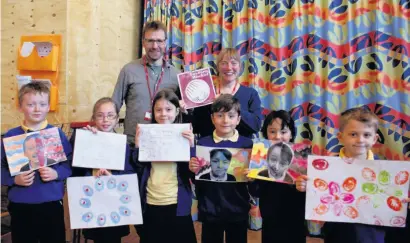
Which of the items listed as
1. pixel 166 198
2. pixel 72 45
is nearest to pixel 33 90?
pixel 166 198

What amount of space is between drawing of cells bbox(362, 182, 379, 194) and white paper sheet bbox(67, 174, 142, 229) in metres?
1.21

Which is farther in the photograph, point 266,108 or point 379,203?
point 266,108

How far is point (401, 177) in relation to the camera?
168 centimetres

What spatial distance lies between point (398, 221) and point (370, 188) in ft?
0.62

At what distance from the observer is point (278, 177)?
6.03ft

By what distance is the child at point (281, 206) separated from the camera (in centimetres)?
197

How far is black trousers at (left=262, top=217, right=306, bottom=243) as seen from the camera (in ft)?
6.51

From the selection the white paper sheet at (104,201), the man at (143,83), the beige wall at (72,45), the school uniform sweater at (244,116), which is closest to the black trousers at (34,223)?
the white paper sheet at (104,201)

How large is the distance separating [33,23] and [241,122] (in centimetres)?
249

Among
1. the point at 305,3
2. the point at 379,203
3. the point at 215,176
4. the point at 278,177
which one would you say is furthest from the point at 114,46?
the point at 379,203

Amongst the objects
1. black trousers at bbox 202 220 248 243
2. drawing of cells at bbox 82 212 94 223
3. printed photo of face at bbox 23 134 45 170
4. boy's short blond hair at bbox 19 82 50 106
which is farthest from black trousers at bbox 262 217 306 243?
boy's short blond hair at bbox 19 82 50 106

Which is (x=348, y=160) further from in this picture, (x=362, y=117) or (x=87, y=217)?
(x=87, y=217)

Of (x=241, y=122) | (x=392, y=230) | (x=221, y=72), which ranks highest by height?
(x=221, y=72)

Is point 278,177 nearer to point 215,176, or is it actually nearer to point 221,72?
point 215,176
